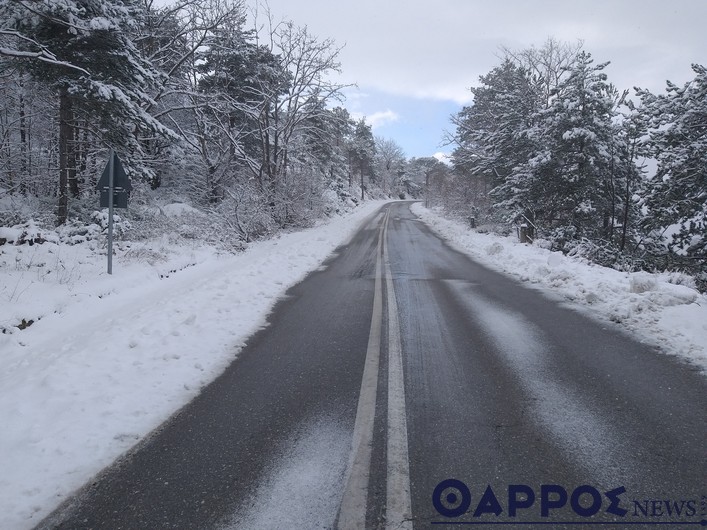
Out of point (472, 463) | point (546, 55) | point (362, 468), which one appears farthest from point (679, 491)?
point (546, 55)

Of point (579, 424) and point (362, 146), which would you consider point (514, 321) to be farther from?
point (362, 146)

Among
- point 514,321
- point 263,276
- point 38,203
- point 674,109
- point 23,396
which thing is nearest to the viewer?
point 23,396

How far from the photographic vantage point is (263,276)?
10.3m

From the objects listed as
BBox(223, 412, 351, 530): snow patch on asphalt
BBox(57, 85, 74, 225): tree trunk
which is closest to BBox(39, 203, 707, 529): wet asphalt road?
BBox(223, 412, 351, 530): snow patch on asphalt

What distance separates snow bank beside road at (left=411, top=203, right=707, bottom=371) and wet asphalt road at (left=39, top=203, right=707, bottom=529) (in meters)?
0.51

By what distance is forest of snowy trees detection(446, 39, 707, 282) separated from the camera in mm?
11828

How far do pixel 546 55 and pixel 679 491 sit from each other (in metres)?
30.4

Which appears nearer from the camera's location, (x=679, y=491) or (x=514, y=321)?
(x=679, y=491)

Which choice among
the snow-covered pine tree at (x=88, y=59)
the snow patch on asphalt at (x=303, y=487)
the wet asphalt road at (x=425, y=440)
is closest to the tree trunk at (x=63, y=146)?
the snow-covered pine tree at (x=88, y=59)

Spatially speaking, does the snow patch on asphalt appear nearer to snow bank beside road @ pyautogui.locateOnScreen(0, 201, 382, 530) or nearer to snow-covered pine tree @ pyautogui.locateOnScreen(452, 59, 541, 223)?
snow bank beside road @ pyautogui.locateOnScreen(0, 201, 382, 530)

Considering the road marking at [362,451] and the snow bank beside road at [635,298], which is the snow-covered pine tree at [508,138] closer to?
the snow bank beside road at [635,298]

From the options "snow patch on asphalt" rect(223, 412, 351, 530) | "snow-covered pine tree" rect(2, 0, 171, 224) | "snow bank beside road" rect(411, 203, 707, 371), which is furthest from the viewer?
"snow-covered pine tree" rect(2, 0, 171, 224)

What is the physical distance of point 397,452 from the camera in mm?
3145

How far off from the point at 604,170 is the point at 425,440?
15770mm
